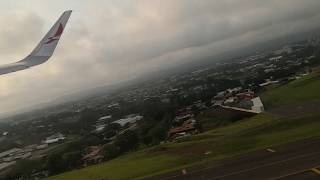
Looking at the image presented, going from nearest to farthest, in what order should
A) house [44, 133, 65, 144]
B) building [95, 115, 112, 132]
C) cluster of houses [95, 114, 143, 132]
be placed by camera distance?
1. house [44, 133, 65, 144]
2. cluster of houses [95, 114, 143, 132]
3. building [95, 115, 112, 132]

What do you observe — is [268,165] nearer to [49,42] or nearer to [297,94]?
[49,42]

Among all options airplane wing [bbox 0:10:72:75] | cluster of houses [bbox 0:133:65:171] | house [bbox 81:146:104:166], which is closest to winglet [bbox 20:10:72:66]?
airplane wing [bbox 0:10:72:75]

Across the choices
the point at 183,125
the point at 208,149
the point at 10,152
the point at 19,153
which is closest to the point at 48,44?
the point at 208,149

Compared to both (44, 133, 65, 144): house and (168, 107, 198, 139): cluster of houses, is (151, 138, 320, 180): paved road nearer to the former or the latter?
(168, 107, 198, 139): cluster of houses

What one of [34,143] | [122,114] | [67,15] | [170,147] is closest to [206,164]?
[170,147]

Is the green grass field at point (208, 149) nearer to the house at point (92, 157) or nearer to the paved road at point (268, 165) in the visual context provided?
the paved road at point (268, 165)
